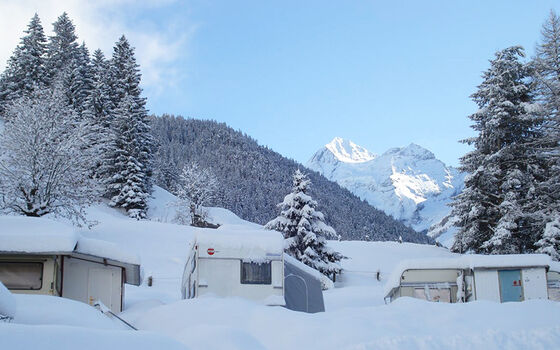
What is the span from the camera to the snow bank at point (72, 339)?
338 centimetres

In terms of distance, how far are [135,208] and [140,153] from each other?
183 inches

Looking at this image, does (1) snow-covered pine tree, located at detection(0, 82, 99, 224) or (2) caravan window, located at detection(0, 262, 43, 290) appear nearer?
(2) caravan window, located at detection(0, 262, 43, 290)

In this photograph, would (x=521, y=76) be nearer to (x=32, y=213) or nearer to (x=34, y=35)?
(x=32, y=213)

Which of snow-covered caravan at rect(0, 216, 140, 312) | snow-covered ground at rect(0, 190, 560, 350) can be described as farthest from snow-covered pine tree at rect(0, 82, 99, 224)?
snow-covered ground at rect(0, 190, 560, 350)

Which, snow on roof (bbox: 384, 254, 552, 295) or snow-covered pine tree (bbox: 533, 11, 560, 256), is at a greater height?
snow-covered pine tree (bbox: 533, 11, 560, 256)

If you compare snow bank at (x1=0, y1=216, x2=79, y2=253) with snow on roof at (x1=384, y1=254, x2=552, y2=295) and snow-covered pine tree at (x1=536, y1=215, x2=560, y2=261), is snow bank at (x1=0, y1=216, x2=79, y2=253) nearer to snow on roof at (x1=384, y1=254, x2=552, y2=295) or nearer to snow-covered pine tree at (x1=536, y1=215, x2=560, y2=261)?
snow on roof at (x1=384, y1=254, x2=552, y2=295)

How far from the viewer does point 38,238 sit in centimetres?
1354

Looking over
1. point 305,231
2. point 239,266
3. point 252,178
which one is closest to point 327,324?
point 239,266

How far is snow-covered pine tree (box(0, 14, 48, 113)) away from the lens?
50.8 meters

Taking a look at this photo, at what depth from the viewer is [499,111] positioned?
30188 mm

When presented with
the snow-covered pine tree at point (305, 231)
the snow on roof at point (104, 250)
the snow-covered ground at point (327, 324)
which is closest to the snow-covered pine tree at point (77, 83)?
the snow-covered pine tree at point (305, 231)

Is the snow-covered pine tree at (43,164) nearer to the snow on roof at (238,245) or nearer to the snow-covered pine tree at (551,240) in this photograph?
the snow on roof at (238,245)

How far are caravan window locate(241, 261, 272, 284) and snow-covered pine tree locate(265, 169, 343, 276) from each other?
15685 millimetres

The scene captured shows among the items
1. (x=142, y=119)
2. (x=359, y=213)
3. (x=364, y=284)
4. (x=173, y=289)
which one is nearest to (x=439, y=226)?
(x=364, y=284)
